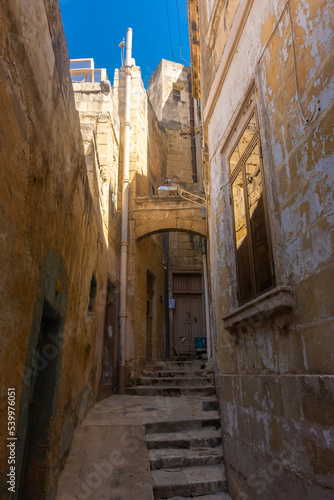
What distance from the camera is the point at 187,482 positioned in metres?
3.81

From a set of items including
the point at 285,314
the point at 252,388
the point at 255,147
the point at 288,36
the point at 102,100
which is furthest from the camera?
the point at 102,100

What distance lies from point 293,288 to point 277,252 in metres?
0.33

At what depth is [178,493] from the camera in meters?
3.73

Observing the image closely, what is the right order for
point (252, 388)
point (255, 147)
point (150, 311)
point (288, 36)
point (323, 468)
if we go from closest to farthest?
1. point (323, 468)
2. point (288, 36)
3. point (252, 388)
4. point (255, 147)
5. point (150, 311)

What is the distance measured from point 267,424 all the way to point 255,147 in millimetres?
2374

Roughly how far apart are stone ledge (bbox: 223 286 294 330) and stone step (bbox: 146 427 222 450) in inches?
78.0

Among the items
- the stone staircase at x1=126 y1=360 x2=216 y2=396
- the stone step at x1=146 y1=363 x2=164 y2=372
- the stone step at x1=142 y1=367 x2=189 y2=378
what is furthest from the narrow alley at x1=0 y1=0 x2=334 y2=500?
the stone step at x1=146 y1=363 x2=164 y2=372

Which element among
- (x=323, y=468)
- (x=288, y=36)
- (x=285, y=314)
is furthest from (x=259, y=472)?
(x=288, y=36)

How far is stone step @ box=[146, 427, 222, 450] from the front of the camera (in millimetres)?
4469

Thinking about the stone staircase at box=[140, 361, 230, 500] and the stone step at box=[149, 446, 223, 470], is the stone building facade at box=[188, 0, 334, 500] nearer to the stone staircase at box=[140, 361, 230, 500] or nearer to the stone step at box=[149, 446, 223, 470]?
the stone staircase at box=[140, 361, 230, 500]

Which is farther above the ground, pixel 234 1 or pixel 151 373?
pixel 234 1

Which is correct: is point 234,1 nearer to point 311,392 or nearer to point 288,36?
point 288,36

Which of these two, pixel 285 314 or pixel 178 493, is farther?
pixel 178 493

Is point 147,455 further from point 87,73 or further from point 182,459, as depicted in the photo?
point 87,73
